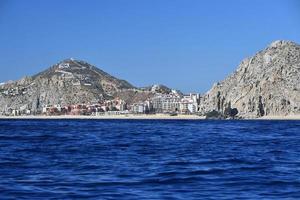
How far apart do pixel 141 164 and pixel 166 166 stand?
5.10 ft

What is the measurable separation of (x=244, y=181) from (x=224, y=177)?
1.44m

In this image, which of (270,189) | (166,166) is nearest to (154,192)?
(270,189)

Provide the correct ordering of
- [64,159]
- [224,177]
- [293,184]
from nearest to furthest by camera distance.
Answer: [293,184]
[224,177]
[64,159]

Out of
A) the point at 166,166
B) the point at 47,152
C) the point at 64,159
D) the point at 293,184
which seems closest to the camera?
the point at 293,184

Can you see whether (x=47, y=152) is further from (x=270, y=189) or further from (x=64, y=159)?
(x=270, y=189)

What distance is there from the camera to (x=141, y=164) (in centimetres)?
3131

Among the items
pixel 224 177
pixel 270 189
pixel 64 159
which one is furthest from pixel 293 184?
pixel 64 159

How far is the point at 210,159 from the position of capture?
34.8 metres

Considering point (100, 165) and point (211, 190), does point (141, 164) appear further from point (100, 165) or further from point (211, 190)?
point (211, 190)

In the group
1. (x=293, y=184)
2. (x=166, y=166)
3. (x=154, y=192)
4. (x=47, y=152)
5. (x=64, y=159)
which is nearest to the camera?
(x=154, y=192)

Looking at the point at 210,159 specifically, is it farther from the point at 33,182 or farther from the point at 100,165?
the point at 33,182

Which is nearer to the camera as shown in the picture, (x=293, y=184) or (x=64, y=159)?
(x=293, y=184)

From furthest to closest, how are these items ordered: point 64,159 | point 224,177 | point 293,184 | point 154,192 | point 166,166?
1. point 64,159
2. point 166,166
3. point 224,177
4. point 293,184
5. point 154,192

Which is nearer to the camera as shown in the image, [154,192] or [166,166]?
[154,192]
